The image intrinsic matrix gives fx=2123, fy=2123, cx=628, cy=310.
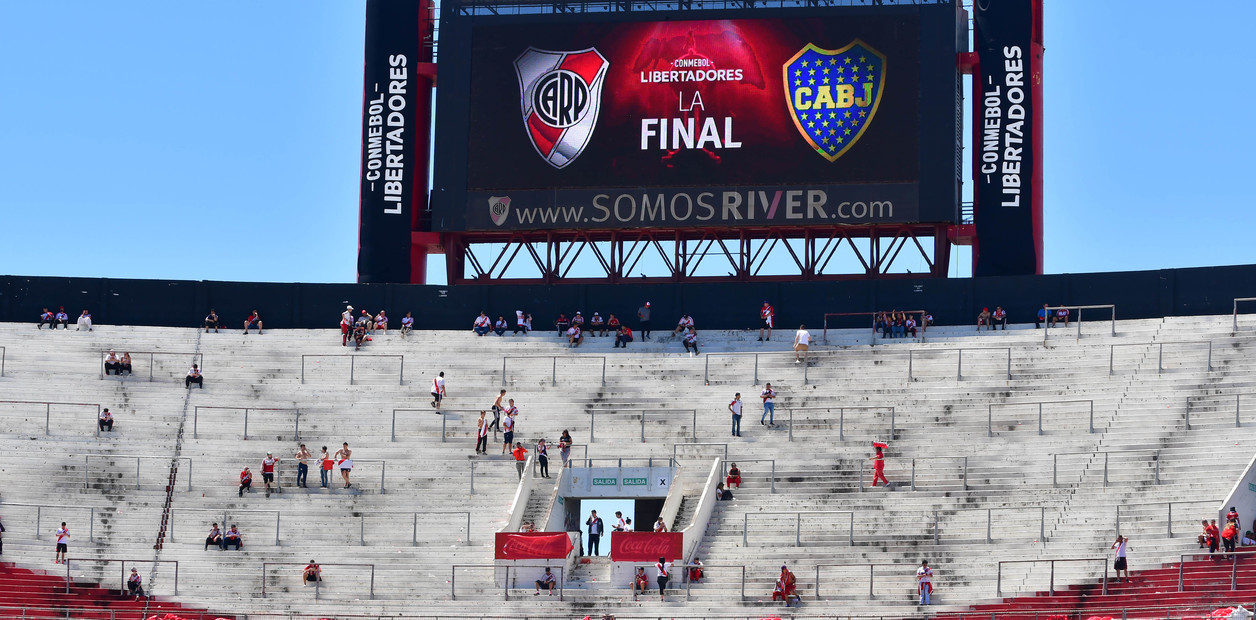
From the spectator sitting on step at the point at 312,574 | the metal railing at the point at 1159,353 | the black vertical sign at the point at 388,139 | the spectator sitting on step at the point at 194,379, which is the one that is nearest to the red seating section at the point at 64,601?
the spectator sitting on step at the point at 312,574

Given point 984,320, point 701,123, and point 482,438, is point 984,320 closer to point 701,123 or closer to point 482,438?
point 701,123

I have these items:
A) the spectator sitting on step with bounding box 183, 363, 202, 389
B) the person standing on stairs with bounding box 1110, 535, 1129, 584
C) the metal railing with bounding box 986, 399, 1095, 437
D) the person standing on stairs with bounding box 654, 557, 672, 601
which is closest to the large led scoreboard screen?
the spectator sitting on step with bounding box 183, 363, 202, 389

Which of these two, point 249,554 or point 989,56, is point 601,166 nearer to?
point 989,56

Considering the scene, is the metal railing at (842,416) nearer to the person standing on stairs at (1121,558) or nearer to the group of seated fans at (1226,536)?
the person standing on stairs at (1121,558)

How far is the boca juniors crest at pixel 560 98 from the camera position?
65.2 m

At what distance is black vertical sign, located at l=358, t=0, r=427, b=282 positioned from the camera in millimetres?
65688

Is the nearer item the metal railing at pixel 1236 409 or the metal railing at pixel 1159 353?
the metal railing at pixel 1236 409

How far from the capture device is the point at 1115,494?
47125 millimetres

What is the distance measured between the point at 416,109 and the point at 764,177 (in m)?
11.3

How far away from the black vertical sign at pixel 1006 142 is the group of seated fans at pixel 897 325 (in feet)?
11.9

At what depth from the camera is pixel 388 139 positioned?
66.5 m

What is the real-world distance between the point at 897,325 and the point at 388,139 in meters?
17.4

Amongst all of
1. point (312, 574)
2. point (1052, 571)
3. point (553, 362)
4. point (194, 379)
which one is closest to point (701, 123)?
point (553, 362)

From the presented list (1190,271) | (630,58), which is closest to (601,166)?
(630,58)
